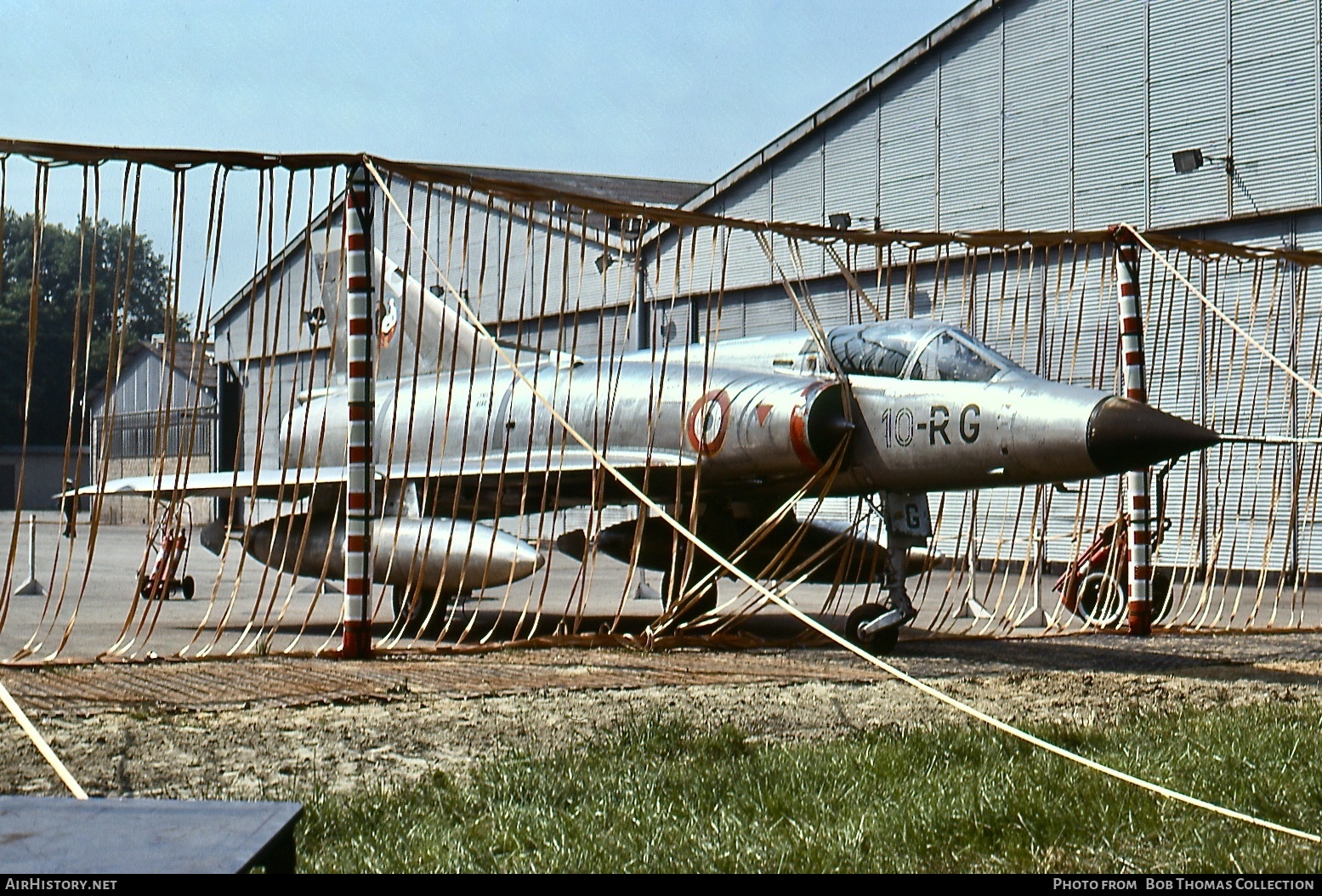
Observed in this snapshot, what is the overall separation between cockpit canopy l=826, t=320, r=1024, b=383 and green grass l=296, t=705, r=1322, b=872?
4001 mm

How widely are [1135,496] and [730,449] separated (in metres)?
3.17

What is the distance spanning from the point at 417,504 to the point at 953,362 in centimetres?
510

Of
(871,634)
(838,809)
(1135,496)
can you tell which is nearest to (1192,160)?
(1135,496)

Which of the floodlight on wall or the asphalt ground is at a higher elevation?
the floodlight on wall

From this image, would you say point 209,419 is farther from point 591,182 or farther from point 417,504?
point 417,504

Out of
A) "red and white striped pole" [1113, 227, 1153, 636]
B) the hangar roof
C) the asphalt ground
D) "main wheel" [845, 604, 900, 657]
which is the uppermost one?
the hangar roof

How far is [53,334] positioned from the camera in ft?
260

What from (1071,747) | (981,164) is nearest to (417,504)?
(1071,747)

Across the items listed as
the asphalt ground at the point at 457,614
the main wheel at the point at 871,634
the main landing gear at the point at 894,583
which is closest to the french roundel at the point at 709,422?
the asphalt ground at the point at 457,614

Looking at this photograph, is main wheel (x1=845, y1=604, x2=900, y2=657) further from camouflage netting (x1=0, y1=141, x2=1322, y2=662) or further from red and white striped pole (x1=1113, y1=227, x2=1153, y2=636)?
red and white striped pole (x1=1113, y1=227, x2=1153, y2=636)

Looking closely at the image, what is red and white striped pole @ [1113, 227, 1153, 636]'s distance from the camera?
10.8m

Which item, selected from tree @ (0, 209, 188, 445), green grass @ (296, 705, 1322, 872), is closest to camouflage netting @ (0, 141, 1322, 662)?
green grass @ (296, 705, 1322, 872)

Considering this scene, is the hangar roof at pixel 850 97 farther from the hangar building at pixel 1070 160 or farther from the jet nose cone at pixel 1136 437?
the jet nose cone at pixel 1136 437

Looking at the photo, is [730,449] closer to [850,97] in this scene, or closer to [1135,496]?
[1135,496]
